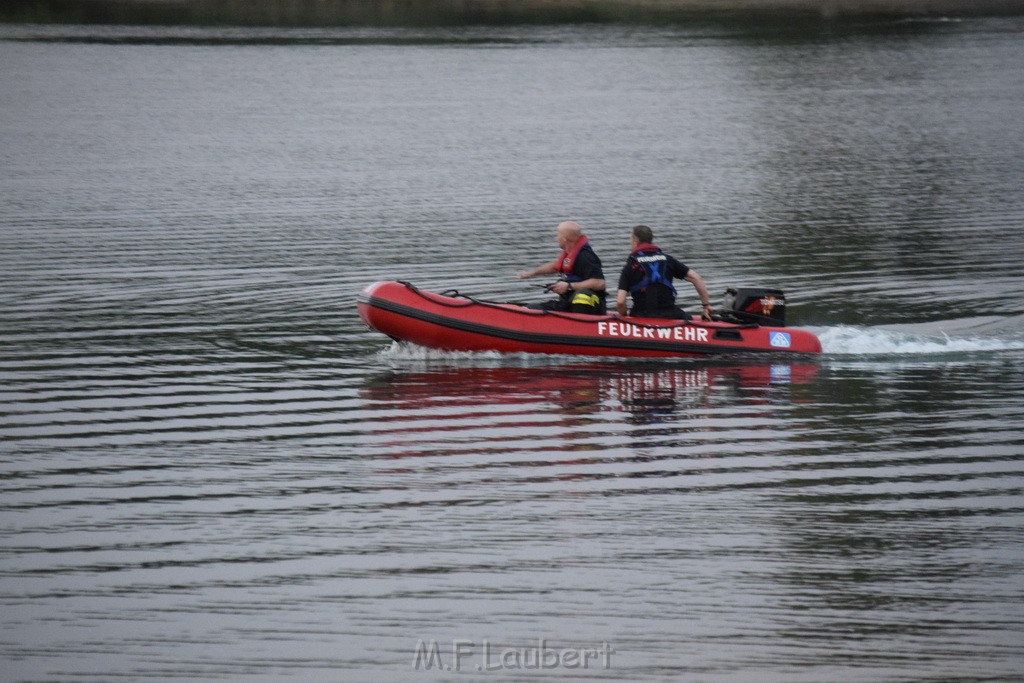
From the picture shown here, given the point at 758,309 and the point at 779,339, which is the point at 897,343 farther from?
the point at 758,309

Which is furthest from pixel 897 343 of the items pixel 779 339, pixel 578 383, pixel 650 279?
pixel 578 383

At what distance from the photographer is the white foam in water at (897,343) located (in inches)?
579

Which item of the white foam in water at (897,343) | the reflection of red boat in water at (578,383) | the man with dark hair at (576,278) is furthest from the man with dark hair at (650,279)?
the white foam in water at (897,343)

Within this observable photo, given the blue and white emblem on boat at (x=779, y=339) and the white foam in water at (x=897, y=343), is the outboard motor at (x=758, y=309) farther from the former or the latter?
the white foam in water at (x=897, y=343)

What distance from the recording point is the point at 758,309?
1491cm

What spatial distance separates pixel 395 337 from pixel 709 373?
3.09 m

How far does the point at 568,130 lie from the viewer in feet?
119

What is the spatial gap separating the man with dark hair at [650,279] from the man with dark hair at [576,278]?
1.01 feet

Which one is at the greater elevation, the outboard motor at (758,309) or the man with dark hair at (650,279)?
the man with dark hair at (650,279)

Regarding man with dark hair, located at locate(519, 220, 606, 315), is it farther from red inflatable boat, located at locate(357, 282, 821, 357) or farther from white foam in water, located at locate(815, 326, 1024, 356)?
white foam in water, located at locate(815, 326, 1024, 356)

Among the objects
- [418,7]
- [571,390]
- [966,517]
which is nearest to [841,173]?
[571,390]

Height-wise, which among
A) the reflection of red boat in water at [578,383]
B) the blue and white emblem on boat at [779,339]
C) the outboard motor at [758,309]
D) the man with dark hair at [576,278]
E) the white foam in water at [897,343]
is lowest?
the reflection of red boat in water at [578,383]

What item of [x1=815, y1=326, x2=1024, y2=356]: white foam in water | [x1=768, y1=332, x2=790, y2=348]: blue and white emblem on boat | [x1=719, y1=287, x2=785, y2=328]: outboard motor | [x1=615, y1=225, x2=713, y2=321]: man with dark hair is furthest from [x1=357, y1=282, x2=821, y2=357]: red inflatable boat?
[x1=815, y1=326, x2=1024, y2=356]: white foam in water

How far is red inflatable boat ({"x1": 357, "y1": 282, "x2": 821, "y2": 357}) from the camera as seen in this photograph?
1434 centimetres
